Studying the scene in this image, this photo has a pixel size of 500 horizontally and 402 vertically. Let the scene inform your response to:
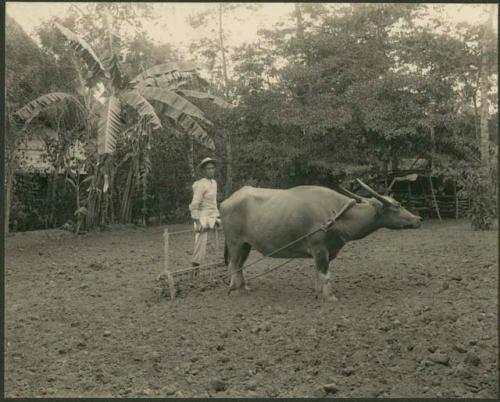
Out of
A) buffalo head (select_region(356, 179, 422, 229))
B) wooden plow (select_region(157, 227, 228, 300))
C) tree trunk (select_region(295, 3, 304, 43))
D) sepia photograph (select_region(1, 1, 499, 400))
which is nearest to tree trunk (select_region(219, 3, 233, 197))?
sepia photograph (select_region(1, 1, 499, 400))

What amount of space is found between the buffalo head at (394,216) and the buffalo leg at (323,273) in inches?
30.2

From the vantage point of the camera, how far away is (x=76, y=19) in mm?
13672

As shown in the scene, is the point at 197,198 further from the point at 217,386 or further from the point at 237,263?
the point at 217,386

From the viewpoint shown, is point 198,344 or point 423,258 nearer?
point 198,344

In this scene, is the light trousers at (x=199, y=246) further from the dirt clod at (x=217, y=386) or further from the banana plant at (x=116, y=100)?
the banana plant at (x=116, y=100)

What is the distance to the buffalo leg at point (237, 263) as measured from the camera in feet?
23.0

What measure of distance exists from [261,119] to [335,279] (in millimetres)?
6271

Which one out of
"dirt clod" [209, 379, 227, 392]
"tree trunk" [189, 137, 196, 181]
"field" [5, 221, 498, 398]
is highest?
"tree trunk" [189, 137, 196, 181]

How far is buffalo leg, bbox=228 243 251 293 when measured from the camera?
702 cm

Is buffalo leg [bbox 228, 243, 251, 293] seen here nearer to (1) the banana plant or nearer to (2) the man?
(2) the man

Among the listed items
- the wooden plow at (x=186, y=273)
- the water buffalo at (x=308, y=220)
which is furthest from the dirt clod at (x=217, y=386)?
the wooden plow at (x=186, y=273)

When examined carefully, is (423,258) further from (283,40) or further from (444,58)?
(283,40)

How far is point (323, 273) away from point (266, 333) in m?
1.27

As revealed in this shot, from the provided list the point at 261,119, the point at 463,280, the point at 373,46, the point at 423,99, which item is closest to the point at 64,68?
the point at 261,119
